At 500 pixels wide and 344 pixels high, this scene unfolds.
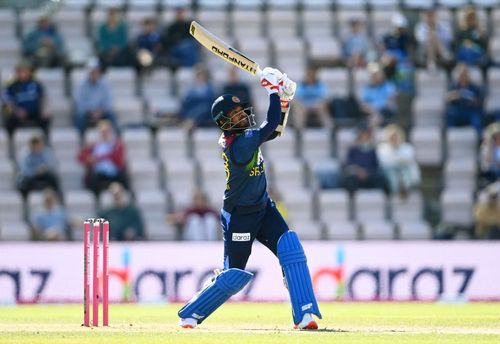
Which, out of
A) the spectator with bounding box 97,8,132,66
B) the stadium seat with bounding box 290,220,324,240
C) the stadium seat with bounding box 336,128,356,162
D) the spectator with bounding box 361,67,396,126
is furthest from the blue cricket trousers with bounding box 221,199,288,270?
the spectator with bounding box 97,8,132,66

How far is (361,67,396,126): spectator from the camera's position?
60.3 feet

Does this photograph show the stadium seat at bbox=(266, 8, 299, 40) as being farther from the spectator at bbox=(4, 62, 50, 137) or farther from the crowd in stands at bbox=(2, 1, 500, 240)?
the spectator at bbox=(4, 62, 50, 137)

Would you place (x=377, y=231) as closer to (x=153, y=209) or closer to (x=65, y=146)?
(x=153, y=209)

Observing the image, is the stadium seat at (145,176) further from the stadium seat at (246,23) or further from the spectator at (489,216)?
the spectator at (489,216)

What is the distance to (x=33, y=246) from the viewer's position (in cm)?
1556

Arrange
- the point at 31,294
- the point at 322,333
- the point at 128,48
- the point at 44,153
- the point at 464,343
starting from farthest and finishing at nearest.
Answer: the point at 128,48
the point at 44,153
the point at 31,294
the point at 322,333
the point at 464,343

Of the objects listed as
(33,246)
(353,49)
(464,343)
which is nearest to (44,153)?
(33,246)

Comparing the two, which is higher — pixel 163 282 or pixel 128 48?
pixel 128 48

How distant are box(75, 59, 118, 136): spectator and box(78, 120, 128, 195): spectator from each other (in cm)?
58

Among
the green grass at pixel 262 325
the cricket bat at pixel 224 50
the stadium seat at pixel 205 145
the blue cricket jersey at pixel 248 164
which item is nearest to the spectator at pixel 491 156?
the green grass at pixel 262 325

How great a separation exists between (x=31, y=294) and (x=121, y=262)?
1169mm

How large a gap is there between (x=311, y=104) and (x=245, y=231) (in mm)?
8748

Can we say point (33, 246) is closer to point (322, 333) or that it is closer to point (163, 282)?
point (163, 282)

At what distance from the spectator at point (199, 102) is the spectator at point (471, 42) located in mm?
3940
